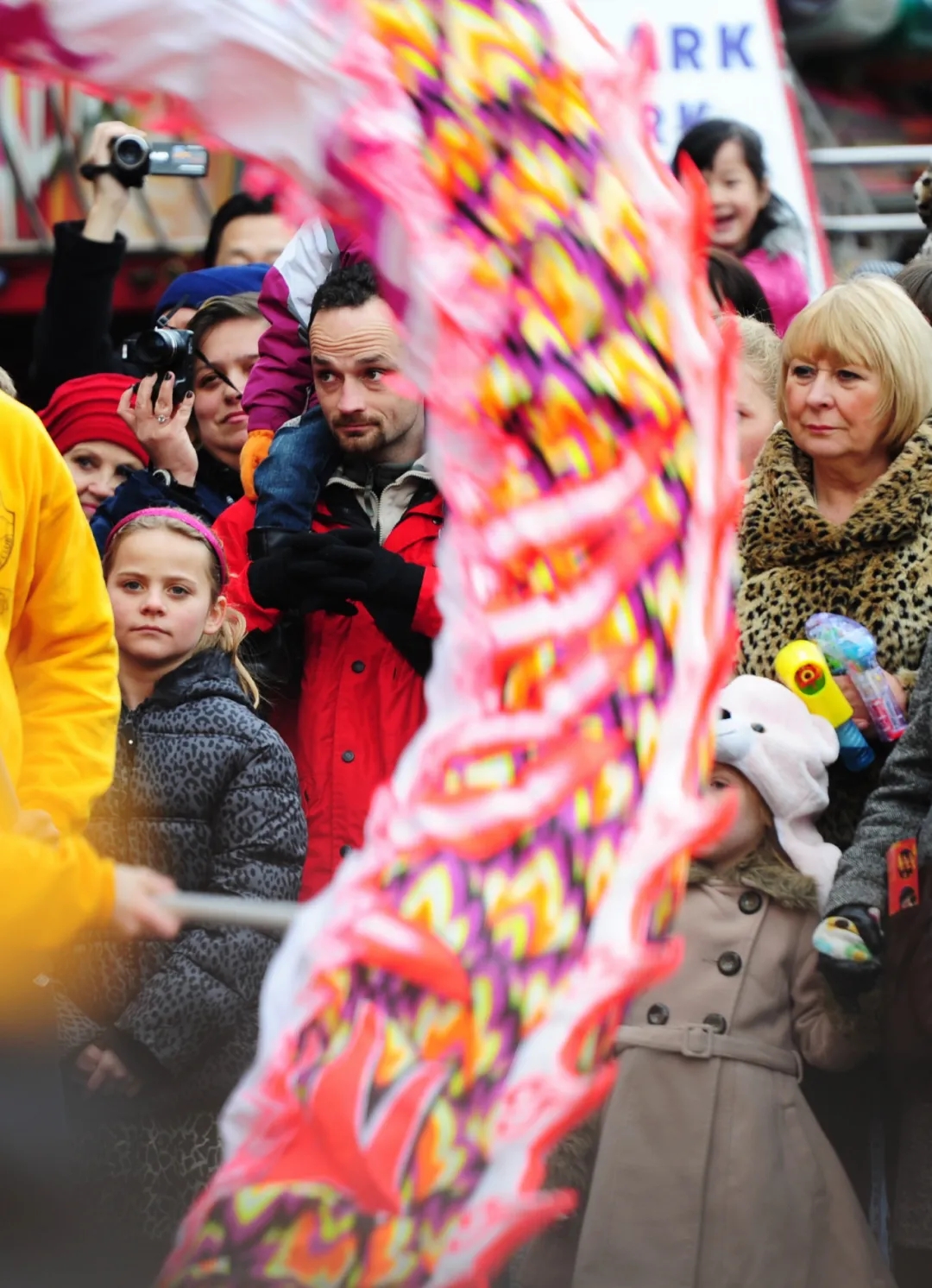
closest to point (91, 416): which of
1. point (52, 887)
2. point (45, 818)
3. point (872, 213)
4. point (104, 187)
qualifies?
point (104, 187)

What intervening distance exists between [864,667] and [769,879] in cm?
33

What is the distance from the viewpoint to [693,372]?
185 centimetres

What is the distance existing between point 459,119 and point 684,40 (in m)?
3.56

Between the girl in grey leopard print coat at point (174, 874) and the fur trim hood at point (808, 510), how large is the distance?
822 millimetres

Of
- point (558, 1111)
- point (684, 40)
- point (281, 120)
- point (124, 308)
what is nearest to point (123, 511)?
point (281, 120)

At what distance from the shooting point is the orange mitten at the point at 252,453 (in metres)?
3.46

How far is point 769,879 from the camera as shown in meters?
3.07

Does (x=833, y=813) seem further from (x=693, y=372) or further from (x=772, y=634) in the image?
(x=693, y=372)

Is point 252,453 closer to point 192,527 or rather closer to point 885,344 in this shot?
point 192,527

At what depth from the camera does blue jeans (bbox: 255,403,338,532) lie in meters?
3.19

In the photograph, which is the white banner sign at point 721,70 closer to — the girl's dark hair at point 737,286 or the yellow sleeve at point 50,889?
the girl's dark hair at point 737,286

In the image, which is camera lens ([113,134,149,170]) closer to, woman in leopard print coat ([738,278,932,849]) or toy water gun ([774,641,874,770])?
woman in leopard print coat ([738,278,932,849])

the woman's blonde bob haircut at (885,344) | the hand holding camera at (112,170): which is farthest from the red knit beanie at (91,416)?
the woman's blonde bob haircut at (885,344)

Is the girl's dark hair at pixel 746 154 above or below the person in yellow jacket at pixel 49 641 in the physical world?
above
